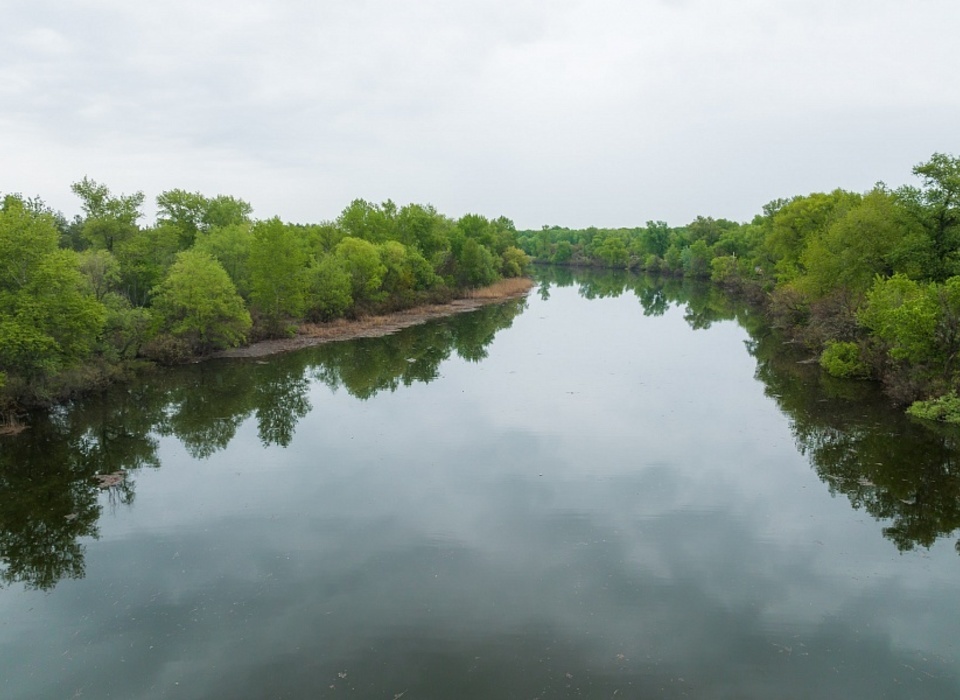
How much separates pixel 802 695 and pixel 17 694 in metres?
13.5

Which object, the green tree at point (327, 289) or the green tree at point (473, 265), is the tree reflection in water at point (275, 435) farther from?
the green tree at point (473, 265)

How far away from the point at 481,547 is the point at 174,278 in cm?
2941

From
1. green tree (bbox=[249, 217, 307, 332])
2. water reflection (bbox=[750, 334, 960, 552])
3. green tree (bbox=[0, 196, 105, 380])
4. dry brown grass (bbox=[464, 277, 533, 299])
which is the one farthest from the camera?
dry brown grass (bbox=[464, 277, 533, 299])

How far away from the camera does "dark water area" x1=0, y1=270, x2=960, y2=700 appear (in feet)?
35.7

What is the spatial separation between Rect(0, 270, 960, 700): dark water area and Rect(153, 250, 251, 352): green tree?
8451 mm

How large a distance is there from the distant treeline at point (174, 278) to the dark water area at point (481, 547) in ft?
10.8

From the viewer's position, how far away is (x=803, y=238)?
51.9 metres

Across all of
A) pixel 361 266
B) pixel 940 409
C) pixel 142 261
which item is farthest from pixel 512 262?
pixel 940 409

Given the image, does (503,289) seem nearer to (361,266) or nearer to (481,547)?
(361,266)

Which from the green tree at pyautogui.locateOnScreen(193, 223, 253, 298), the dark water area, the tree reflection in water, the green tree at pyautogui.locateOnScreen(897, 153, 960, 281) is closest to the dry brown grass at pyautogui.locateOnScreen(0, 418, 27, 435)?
the tree reflection in water

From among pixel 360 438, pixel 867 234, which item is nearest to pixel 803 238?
pixel 867 234

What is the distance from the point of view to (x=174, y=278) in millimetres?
35969

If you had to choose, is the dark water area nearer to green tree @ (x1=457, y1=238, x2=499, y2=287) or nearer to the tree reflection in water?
the tree reflection in water

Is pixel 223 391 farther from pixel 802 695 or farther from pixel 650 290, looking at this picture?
pixel 650 290
